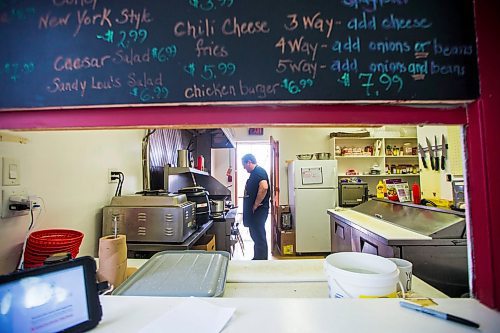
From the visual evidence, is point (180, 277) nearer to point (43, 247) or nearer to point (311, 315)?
point (311, 315)

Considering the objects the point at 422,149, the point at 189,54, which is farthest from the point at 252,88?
the point at 422,149

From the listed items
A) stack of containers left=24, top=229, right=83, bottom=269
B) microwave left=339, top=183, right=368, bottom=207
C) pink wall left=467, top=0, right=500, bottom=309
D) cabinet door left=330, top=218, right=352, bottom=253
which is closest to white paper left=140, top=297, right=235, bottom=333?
pink wall left=467, top=0, right=500, bottom=309

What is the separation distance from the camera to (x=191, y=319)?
63 cm

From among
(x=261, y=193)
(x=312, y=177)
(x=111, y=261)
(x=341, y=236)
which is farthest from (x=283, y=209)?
(x=111, y=261)

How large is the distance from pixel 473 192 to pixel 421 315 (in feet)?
1.22

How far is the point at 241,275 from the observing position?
3.44ft

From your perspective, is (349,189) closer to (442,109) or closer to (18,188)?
(442,109)

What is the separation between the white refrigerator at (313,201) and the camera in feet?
15.6

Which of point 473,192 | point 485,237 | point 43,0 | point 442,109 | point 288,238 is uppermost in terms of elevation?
point 43,0

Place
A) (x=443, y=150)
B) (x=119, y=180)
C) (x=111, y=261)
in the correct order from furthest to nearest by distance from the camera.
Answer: (x=443, y=150), (x=119, y=180), (x=111, y=261)

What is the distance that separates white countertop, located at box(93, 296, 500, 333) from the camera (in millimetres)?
604

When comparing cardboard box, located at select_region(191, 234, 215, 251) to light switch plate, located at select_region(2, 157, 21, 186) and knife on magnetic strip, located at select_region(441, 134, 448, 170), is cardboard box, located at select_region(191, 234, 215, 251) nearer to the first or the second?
light switch plate, located at select_region(2, 157, 21, 186)

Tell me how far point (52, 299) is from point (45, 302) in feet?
0.04

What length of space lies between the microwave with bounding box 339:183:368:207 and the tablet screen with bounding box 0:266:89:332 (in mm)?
4828
